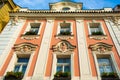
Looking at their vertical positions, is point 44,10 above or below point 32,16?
above

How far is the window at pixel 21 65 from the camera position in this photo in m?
12.8

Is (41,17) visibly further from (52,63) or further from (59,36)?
(52,63)

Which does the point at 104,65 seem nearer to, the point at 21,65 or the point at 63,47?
the point at 63,47

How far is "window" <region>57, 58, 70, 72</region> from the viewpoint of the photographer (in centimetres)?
1269

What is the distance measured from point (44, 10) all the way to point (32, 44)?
6054 millimetres

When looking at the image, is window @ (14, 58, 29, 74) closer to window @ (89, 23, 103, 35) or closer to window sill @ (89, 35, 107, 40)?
window sill @ (89, 35, 107, 40)

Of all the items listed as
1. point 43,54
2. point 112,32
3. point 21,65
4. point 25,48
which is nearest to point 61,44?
point 43,54

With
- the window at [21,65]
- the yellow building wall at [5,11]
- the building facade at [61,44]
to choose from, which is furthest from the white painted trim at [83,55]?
the yellow building wall at [5,11]

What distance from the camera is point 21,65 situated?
516 inches

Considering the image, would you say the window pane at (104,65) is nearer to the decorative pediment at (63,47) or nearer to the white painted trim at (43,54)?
the decorative pediment at (63,47)

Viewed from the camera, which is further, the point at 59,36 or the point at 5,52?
the point at 59,36

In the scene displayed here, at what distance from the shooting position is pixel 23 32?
635 inches

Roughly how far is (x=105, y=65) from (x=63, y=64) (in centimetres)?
263

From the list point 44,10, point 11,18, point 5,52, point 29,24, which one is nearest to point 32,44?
point 5,52
